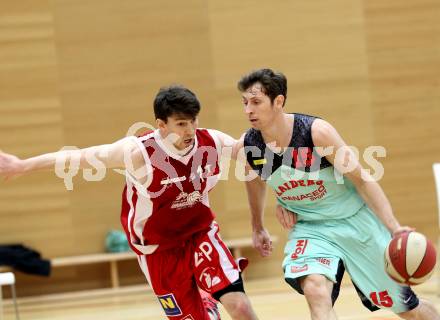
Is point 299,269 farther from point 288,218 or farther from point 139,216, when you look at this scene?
point 139,216

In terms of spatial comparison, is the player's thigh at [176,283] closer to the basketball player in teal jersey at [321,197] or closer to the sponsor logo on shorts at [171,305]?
the sponsor logo on shorts at [171,305]

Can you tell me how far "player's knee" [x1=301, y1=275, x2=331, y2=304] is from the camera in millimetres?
4230

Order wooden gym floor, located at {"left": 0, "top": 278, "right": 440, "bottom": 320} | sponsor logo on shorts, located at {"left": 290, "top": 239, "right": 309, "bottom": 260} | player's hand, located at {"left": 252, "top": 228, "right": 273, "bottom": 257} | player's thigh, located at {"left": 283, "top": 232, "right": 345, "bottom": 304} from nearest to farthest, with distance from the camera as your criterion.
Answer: player's thigh, located at {"left": 283, "top": 232, "right": 345, "bottom": 304} < sponsor logo on shorts, located at {"left": 290, "top": 239, "right": 309, "bottom": 260} < player's hand, located at {"left": 252, "top": 228, "right": 273, "bottom": 257} < wooden gym floor, located at {"left": 0, "top": 278, "right": 440, "bottom": 320}

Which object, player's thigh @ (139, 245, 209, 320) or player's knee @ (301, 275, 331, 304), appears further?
player's thigh @ (139, 245, 209, 320)

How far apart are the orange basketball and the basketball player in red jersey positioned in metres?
0.89

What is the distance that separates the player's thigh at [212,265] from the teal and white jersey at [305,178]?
499 mm

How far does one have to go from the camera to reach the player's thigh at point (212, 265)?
4629mm

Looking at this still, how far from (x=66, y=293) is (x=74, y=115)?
2095 mm

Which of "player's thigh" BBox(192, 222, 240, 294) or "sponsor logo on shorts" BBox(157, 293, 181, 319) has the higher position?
"player's thigh" BBox(192, 222, 240, 294)

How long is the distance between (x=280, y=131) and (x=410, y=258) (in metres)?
1.06

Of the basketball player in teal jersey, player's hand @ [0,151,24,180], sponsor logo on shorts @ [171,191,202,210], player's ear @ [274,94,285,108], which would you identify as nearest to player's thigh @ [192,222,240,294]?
sponsor logo on shorts @ [171,191,202,210]

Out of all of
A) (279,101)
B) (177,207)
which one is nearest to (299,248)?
(177,207)

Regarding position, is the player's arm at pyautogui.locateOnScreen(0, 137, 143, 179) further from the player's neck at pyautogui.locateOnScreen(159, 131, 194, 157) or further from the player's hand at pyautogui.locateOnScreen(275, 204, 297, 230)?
the player's hand at pyautogui.locateOnScreen(275, 204, 297, 230)

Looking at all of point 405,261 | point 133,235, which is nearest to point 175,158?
point 133,235
